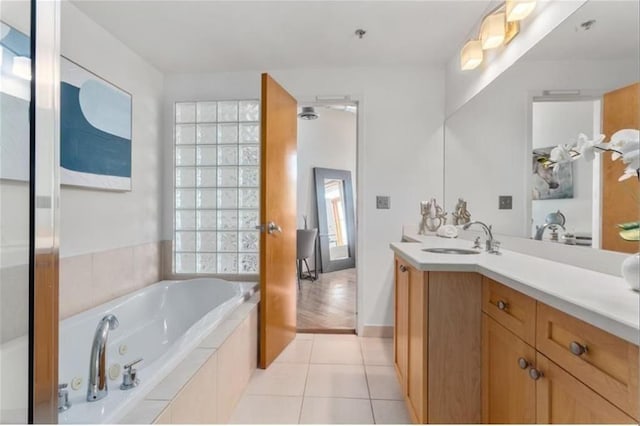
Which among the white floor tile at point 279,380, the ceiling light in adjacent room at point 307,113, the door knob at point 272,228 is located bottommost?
the white floor tile at point 279,380

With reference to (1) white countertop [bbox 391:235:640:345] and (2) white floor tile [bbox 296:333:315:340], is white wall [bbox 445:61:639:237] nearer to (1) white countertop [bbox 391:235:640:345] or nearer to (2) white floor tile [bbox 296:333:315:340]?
(1) white countertop [bbox 391:235:640:345]

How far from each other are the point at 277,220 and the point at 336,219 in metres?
2.92

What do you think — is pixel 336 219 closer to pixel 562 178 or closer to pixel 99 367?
pixel 562 178

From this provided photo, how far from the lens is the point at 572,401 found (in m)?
0.72

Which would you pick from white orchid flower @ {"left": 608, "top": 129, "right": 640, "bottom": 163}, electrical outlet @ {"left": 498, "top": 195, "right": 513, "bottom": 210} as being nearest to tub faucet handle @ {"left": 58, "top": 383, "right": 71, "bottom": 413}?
white orchid flower @ {"left": 608, "top": 129, "right": 640, "bottom": 163}

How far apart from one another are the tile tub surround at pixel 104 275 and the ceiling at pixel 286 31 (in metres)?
1.54

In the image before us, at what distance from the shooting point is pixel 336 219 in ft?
16.5

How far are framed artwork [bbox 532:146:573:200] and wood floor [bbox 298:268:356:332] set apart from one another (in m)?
1.87

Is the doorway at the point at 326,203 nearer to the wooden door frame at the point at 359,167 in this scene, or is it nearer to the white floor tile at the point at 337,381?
the wooden door frame at the point at 359,167

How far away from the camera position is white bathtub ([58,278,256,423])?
3.13 ft

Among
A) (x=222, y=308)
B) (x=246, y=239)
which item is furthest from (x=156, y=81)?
(x=222, y=308)

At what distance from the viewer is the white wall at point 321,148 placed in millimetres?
4574

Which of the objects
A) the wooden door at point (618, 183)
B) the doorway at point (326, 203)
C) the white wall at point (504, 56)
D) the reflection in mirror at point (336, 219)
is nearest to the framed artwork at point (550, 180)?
the wooden door at point (618, 183)

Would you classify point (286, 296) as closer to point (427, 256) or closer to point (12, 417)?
point (427, 256)
